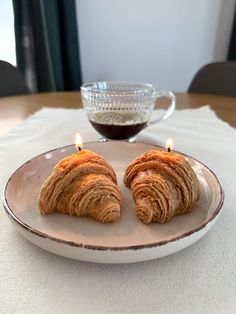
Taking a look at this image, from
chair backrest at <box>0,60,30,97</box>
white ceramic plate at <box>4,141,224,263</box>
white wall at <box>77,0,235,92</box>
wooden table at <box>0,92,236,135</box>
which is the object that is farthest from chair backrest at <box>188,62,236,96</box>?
white ceramic plate at <box>4,141,224,263</box>

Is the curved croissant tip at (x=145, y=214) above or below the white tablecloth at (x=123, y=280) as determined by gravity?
above

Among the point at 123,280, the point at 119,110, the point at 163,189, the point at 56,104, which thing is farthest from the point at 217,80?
the point at 123,280

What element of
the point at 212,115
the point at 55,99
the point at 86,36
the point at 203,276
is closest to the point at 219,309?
the point at 203,276

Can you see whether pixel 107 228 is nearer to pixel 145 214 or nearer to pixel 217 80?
pixel 145 214

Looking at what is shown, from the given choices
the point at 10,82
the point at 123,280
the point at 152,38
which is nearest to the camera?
the point at 123,280

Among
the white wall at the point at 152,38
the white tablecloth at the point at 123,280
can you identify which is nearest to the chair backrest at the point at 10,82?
the white wall at the point at 152,38

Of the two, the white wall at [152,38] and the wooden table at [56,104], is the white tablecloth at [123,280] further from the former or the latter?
the white wall at [152,38]
